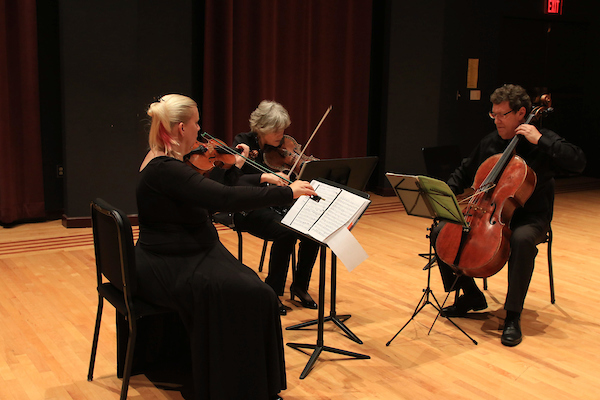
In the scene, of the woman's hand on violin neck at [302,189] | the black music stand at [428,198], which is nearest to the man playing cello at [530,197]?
the black music stand at [428,198]

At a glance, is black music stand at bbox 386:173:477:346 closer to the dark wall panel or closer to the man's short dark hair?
the man's short dark hair

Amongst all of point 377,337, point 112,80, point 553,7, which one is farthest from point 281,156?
point 553,7

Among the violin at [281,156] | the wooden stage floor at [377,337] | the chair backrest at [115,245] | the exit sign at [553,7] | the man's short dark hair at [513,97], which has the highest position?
the exit sign at [553,7]

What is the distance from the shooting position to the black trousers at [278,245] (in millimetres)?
3092

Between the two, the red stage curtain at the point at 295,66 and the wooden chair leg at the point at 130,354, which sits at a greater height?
the red stage curtain at the point at 295,66

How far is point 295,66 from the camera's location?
581 cm

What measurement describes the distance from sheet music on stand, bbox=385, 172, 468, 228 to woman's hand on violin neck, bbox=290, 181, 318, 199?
1.63 ft

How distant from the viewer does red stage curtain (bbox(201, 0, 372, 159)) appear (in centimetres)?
530

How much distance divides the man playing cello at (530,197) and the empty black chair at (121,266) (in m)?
1.56

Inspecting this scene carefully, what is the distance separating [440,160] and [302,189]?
1912 millimetres

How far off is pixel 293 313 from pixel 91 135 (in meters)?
2.40

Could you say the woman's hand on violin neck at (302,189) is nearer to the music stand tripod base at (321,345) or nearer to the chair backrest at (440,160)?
the music stand tripod base at (321,345)

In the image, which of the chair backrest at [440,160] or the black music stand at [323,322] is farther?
the chair backrest at [440,160]

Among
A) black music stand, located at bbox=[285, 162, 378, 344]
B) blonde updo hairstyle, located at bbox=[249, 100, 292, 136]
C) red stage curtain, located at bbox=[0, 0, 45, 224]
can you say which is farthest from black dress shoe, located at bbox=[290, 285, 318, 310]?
red stage curtain, located at bbox=[0, 0, 45, 224]
